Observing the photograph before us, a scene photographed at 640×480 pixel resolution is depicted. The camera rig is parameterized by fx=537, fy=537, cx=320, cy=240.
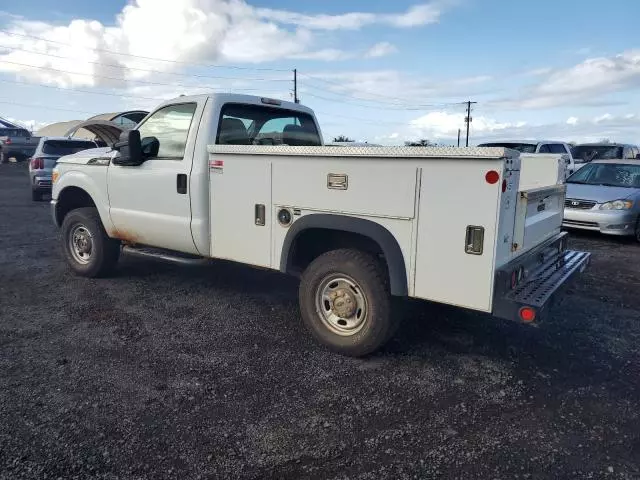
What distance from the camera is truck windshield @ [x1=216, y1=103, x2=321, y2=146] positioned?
532 cm

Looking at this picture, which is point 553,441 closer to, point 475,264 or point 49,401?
point 475,264

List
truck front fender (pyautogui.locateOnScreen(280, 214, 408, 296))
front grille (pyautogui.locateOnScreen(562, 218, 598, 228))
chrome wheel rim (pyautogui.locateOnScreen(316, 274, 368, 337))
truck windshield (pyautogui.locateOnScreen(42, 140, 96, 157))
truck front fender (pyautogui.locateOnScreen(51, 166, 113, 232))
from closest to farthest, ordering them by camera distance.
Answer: truck front fender (pyautogui.locateOnScreen(280, 214, 408, 296))
chrome wheel rim (pyautogui.locateOnScreen(316, 274, 368, 337))
truck front fender (pyautogui.locateOnScreen(51, 166, 113, 232))
front grille (pyautogui.locateOnScreen(562, 218, 598, 228))
truck windshield (pyautogui.locateOnScreen(42, 140, 96, 157))

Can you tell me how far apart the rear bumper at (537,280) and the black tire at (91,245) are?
15.0 feet

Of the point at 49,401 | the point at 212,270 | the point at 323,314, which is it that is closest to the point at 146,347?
the point at 49,401

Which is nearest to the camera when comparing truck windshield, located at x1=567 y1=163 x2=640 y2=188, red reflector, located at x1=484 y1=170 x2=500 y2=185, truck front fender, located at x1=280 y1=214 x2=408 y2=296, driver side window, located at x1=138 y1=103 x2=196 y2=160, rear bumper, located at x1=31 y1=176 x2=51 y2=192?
red reflector, located at x1=484 y1=170 x2=500 y2=185

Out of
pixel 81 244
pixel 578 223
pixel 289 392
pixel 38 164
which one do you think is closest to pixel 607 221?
pixel 578 223

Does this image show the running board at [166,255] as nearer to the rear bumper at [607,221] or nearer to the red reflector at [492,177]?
the red reflector at [492,177]

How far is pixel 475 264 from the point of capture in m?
3.54

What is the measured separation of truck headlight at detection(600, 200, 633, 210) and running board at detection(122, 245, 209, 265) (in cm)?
795

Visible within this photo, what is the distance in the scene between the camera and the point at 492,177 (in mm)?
3375

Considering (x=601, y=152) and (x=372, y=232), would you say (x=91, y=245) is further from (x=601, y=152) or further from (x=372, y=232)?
(x=601, y=152)

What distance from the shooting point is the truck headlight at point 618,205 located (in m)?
9.84

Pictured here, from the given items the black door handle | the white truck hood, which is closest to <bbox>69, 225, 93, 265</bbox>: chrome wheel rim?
the white truck hood

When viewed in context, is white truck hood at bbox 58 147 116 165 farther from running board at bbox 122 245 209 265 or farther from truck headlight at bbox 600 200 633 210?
truck headlight at bbox 600 200 633 210
